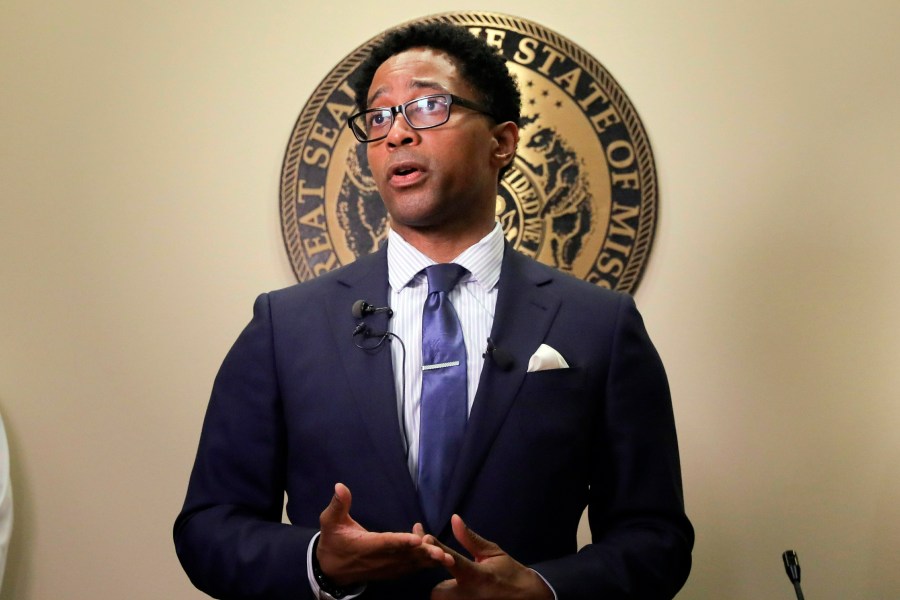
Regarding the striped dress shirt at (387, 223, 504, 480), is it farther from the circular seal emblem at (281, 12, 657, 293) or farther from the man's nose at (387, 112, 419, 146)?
Answer: the circular seal emblem at (281, 12, 657, 293)

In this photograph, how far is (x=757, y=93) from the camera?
2521 mm

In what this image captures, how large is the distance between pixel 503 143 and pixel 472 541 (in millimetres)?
827

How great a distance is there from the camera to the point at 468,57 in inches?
69.4

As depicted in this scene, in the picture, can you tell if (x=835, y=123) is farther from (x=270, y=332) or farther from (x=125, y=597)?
(x=125, y=597)

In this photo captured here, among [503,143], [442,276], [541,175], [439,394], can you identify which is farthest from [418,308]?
[541,175]

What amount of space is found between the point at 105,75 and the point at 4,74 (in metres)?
0.30

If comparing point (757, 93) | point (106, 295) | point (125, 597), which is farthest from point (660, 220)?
point (125, 597)

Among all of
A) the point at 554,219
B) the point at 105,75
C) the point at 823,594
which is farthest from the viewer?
the point at 105,75

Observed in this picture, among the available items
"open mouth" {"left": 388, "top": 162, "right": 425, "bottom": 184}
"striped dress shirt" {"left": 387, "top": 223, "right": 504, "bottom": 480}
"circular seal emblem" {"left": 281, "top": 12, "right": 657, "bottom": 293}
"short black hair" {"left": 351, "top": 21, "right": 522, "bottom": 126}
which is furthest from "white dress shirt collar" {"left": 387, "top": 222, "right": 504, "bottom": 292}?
"circular seal emblem" {"left": 281, "top": 12, "right": 657, "bottom": 293}

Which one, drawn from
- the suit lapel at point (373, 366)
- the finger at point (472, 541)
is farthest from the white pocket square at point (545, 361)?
the finger at point (472, 541)

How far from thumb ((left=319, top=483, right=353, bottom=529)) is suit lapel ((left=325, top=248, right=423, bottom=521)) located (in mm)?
182

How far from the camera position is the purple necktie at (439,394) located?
1.47m

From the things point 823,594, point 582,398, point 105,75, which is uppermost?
point 105,75

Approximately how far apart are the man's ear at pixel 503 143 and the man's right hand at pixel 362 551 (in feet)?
2.56
